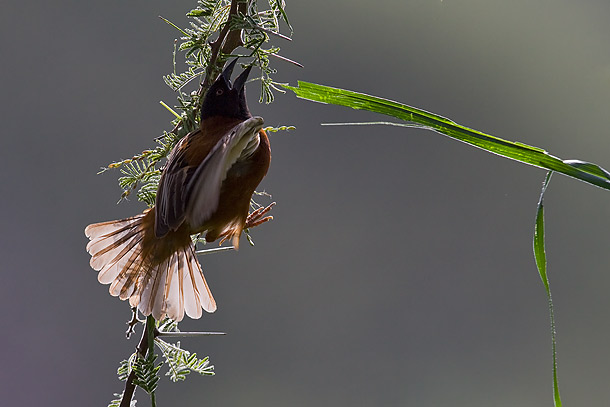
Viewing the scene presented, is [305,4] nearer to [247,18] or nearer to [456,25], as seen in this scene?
[456,25]

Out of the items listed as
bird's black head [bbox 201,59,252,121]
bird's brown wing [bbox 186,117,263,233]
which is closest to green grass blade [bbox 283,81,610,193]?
bird's brown wing [bbox 186,117,263,233]

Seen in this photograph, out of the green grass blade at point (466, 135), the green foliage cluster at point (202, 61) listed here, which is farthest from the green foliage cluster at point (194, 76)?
the green grass blade at point (466, 135)

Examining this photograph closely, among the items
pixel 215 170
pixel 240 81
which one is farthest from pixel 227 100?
pixel 215 170

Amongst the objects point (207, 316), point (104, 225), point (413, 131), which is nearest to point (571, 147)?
point (413, 131)

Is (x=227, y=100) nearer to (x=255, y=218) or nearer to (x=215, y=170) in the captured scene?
(x=255, y=218)

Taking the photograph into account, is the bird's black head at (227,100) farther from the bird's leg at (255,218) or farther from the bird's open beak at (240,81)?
the bird's leg at (255,218)

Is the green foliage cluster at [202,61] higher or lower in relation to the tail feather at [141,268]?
higher

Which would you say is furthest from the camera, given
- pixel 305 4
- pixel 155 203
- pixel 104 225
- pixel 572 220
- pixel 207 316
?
pixel 572 220
